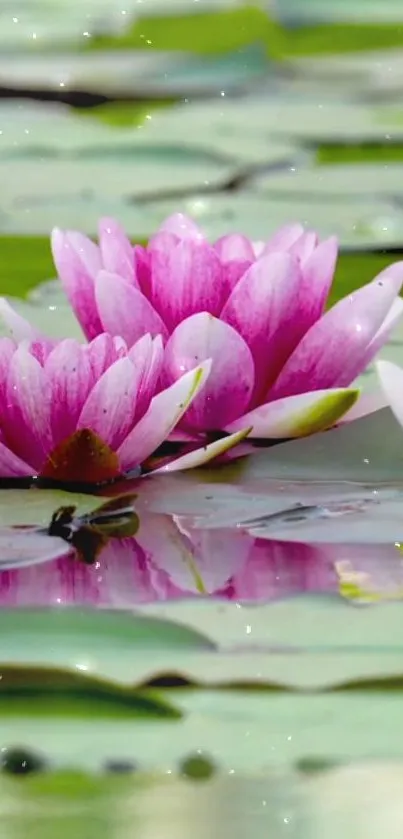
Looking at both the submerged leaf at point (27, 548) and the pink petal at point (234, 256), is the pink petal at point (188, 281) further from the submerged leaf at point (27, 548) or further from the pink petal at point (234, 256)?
the submerged leaf at point (27, 548)

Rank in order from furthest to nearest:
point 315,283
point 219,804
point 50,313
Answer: point 50,313 → point 315,283 → point 219,804

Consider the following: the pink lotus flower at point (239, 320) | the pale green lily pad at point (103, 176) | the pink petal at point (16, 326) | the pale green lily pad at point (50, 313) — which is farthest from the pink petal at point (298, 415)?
the pale green lily pad at point (103, 176)

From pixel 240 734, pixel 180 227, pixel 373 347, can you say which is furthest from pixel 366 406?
pixel 240 734

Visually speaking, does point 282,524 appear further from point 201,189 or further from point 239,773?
point 201,189

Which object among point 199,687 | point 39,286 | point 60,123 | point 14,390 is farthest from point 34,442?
point 60,123

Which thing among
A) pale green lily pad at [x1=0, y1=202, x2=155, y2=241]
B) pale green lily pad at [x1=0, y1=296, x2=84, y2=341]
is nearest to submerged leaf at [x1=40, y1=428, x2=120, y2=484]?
pale green lily pad at [x1=0, y1=296, x2=84, y2=341]

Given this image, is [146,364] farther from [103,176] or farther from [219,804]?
[103,176]

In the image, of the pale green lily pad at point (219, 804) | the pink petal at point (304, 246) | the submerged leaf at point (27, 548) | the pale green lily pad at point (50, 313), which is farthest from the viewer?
the pale green lily pad at point (50, 313)
